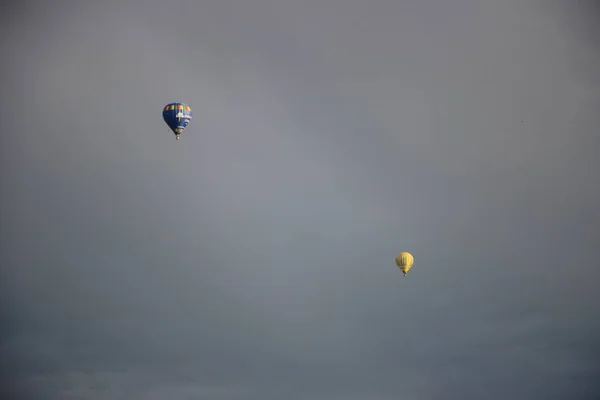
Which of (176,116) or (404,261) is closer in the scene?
(176,116)

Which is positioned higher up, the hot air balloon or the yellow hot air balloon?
the hot air balloon

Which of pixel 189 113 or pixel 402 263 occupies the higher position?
pixel 189 113

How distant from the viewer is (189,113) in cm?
15600

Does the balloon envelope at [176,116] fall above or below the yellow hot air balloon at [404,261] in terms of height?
above


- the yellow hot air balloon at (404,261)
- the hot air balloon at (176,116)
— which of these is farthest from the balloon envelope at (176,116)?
the yellow hot air balloon at (404,261)

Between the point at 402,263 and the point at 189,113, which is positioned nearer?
the point at 189,113

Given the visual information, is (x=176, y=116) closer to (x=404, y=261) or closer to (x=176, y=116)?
(x=176, y=116)

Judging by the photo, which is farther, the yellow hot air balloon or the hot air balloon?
the yellow hot air balloon

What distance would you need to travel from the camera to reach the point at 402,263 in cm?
16875

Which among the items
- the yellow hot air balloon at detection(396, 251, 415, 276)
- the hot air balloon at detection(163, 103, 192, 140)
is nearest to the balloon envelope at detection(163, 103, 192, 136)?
the hot air balloon at detection(163, 103, 192, 140)

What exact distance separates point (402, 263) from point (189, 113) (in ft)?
199

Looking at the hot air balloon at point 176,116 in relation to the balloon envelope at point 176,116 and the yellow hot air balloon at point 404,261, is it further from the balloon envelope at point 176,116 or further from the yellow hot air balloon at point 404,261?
the yellow hot air balloon at point 404,261

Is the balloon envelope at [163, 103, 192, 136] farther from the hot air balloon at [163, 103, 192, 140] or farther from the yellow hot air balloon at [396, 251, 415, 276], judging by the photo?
Result: the yellow hot air balloon at [396, 251, 415, 276]

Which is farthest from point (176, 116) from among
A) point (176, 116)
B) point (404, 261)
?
point (404, 261)
